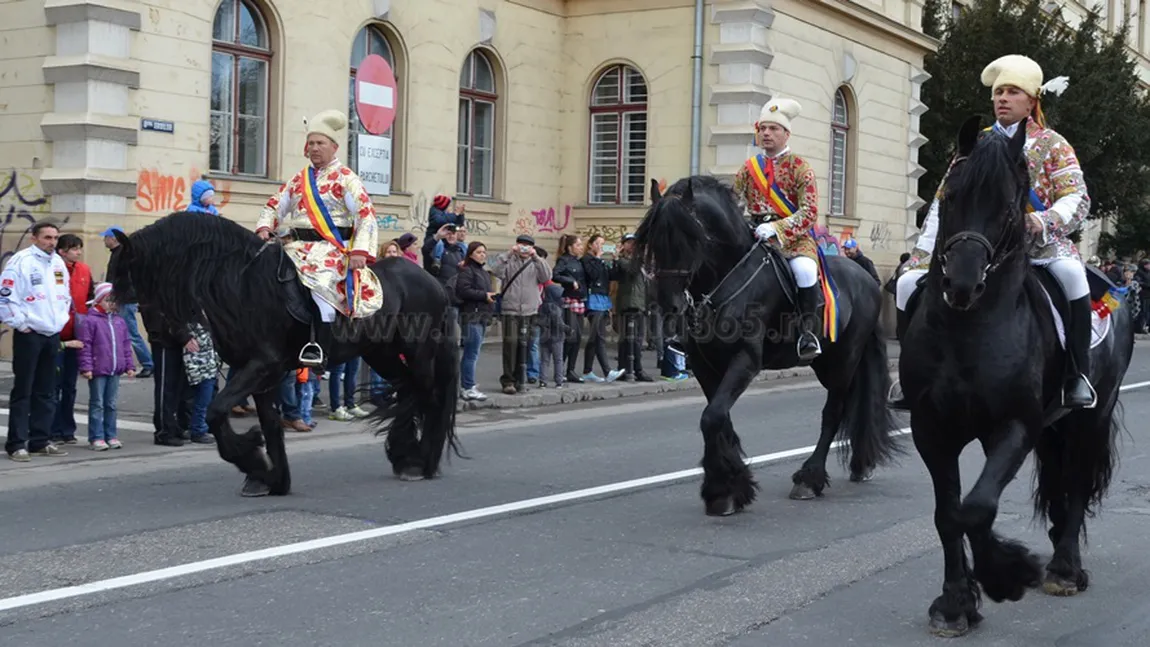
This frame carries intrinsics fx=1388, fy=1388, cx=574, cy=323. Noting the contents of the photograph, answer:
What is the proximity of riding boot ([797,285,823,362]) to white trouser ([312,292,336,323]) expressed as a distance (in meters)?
3.23

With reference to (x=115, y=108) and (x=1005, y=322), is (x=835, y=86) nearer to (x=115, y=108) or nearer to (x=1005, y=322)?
(x=115, y=108)

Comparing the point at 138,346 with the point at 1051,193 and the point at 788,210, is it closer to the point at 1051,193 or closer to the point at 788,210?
the point at 788,210

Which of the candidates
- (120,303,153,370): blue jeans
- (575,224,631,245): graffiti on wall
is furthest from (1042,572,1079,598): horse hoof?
(575,224,631,245): graffiti on wall

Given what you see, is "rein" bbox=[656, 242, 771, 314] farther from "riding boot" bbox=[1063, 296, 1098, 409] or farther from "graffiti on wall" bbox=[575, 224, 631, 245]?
"graffiti on wall" bbox=[575, 224, 631, 245]

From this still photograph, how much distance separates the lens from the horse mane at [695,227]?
849 cm

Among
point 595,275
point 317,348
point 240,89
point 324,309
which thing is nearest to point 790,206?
point 324,309

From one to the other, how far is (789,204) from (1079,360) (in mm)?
3550

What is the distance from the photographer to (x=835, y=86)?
27922mm

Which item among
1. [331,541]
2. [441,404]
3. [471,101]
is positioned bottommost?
[331,541]

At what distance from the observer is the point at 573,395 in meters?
16.9

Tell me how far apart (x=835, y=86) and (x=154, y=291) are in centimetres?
2103

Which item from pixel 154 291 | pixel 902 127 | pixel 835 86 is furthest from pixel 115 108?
pixel 902 127

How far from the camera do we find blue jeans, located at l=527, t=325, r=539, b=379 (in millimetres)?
17188

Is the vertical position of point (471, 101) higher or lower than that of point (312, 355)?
higher
